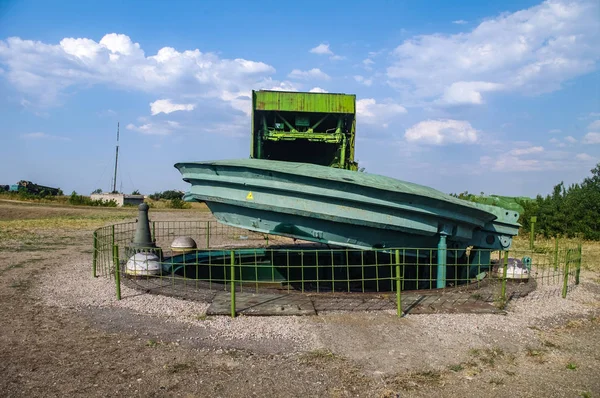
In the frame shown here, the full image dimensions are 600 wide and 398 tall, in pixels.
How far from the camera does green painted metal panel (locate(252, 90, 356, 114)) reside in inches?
375

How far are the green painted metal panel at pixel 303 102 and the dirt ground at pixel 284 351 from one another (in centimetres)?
507

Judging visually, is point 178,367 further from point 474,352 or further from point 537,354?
point 537,354

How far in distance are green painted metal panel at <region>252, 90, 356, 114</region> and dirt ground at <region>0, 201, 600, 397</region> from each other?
16.6 ft

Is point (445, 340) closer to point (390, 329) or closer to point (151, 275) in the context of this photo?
point (390, 329)

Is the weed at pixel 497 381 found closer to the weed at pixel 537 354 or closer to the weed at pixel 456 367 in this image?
the weed at pixel 456 367

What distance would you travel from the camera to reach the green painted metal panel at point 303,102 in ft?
31.2

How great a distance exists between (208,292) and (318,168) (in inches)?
95.1

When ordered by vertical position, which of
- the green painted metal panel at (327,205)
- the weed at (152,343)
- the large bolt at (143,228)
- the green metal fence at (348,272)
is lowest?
the weed at (152,343)

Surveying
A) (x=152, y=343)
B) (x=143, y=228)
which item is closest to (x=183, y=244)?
(x=143, y=228)

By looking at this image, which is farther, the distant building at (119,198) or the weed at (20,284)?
the distant building at (119,198)

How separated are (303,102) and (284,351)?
258 inches

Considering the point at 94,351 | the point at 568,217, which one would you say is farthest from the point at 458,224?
the point at 568,217

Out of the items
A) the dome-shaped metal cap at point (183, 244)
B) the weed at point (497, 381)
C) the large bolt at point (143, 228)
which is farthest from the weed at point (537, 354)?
the dome-shaped metal cap at point (183, 244)

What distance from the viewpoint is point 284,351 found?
418 cm
